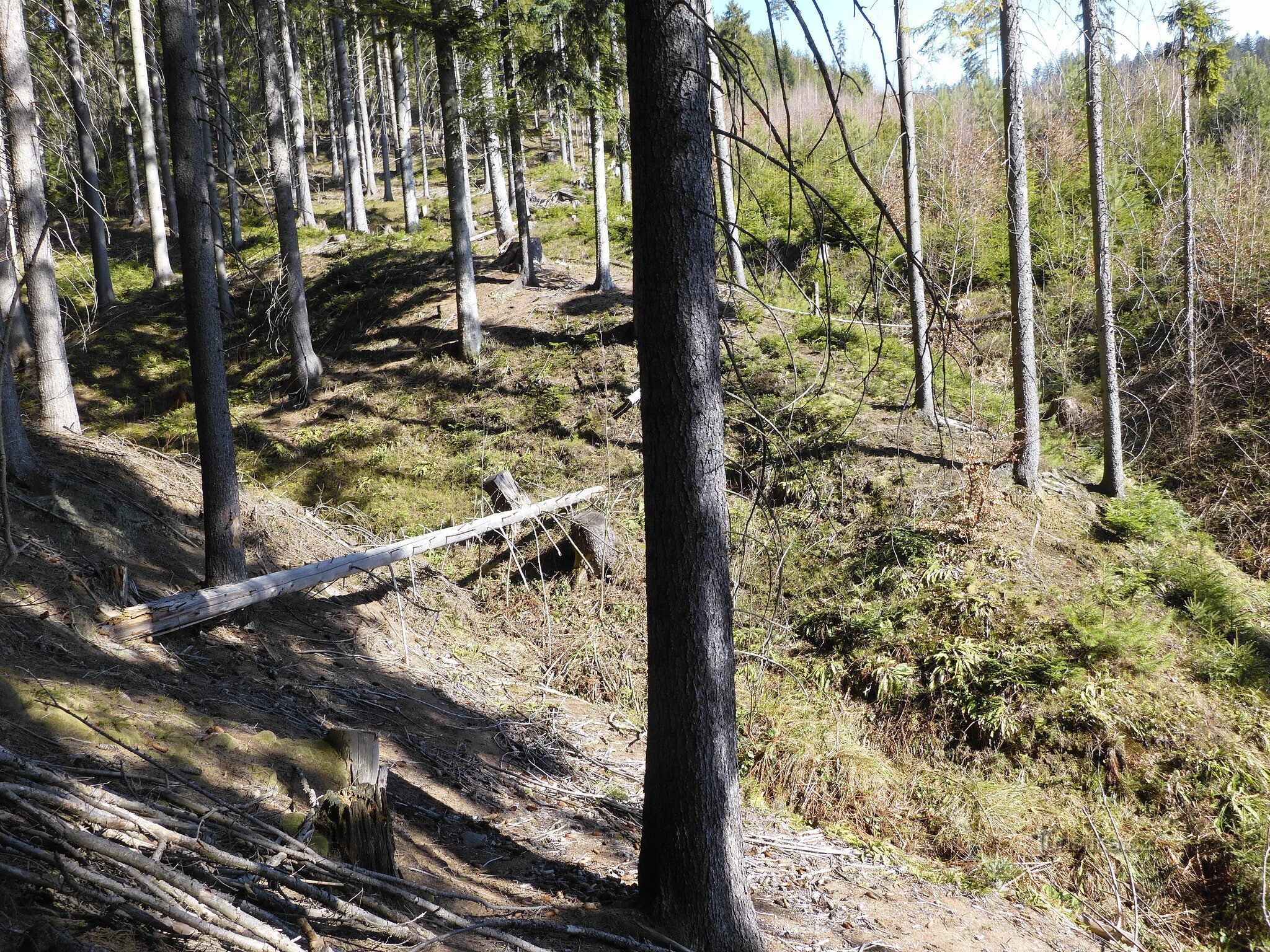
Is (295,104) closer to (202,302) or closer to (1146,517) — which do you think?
(202,302)

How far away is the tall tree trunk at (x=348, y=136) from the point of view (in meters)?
25.0

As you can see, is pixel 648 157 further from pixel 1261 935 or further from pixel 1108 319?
pixel 1108 319

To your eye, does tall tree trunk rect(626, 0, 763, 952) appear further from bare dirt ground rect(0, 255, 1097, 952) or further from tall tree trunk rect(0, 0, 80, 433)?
tall tree trunk rect(0, 0, 80, 433)

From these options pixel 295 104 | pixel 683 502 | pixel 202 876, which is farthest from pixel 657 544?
pixel 295 104

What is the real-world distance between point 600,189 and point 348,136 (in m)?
14.3

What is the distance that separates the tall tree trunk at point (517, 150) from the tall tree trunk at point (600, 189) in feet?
4.97

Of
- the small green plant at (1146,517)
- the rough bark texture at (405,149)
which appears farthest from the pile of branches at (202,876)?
the rough bark texture at (405,149)

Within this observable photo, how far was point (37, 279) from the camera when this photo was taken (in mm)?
9109

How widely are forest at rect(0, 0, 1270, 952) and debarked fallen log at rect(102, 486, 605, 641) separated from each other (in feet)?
0.15

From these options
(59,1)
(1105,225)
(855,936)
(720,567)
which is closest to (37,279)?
(720,567)

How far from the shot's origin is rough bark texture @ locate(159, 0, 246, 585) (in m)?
6.36

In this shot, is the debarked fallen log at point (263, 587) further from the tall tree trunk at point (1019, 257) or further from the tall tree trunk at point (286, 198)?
the tall tree trunk at point (286, 198)

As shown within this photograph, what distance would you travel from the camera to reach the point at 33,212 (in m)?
8.84

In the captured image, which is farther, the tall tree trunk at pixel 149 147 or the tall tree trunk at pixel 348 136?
the tall tree trunk at pixel 348 136
